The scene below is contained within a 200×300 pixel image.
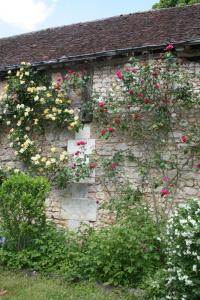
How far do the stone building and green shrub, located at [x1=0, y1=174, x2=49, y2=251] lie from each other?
102 centimetres

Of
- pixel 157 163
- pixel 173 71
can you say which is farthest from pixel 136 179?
pixel 173 71

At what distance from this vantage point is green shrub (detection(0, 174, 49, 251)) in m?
6.03

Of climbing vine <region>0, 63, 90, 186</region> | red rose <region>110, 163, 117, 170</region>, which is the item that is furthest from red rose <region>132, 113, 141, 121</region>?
climbing vine <region>0, 63, 90, 186</region>

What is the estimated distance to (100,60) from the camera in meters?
7.16

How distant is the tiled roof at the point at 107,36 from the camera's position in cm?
748

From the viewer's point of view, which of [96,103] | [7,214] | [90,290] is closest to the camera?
[90,290]

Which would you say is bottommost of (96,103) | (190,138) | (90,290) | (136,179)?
(90,290)

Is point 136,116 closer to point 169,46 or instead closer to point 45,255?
point 169,46

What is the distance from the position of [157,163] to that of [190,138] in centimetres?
61

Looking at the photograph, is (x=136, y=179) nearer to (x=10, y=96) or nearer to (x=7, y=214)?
(x=7, y=214)

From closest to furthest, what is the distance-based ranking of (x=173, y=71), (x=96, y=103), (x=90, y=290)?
1. (x=90, y=290)
2. (x=173, y=71)
3. (x=96, y=103)

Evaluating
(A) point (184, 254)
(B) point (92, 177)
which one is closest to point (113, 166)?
(B) point (92, 177)

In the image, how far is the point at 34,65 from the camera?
7617mm

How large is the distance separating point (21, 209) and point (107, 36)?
13.7ft
